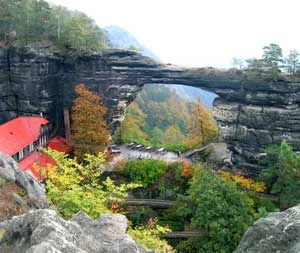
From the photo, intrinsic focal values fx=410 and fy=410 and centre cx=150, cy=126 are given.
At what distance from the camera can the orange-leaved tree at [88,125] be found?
2927 centimetres

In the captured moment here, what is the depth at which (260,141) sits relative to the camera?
2864 centimetres

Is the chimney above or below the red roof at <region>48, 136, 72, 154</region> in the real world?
above

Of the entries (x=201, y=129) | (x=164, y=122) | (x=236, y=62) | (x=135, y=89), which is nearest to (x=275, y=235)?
(x=135, y=89)

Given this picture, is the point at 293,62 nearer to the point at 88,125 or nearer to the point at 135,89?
the point at 135,89

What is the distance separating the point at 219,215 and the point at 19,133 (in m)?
15.5

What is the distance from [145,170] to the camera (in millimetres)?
28594

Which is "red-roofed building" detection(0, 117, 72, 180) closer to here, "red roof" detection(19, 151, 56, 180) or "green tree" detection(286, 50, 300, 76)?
"red roof" detection(19, 151, 56, 180)

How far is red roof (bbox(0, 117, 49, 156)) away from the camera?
2629 centimetres

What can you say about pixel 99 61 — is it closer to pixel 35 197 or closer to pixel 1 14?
pixel 1 14

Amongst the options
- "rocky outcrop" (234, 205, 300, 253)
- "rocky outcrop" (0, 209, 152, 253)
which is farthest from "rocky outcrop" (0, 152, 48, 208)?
"rocky outcrop" (234, 205, 300, 253)

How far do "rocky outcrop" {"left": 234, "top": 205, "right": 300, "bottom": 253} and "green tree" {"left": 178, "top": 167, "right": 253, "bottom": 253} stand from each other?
13971mm

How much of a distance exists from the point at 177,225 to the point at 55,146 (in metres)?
11.5

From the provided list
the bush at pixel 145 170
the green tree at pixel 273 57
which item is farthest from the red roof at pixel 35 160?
the green tree at pixel 273 57

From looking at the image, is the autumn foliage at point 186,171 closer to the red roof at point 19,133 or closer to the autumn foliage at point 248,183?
the autumn foliage at point 248,183
